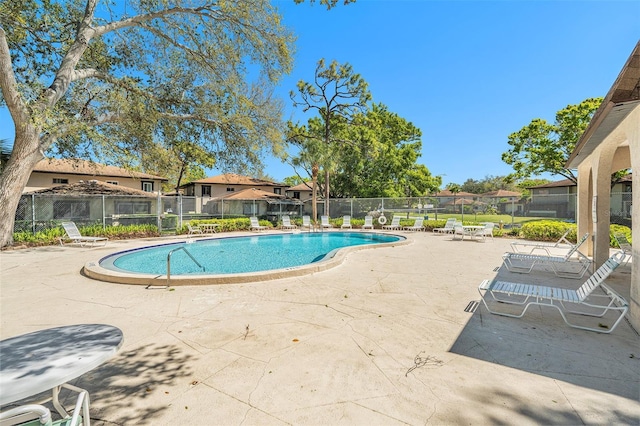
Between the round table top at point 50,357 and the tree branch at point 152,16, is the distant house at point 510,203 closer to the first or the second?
the tree branch at point 152,16

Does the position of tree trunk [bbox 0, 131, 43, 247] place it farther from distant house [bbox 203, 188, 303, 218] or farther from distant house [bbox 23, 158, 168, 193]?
distant house [bbox 203, 188, 303, 218]

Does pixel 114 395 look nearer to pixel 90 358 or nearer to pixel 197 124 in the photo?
pixel 90 358

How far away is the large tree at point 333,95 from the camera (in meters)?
25.4

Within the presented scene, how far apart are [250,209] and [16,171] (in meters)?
14.5

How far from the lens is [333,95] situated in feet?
87.2

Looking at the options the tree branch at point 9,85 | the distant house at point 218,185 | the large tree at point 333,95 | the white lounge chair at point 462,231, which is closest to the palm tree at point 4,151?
the tree branch at point 9,85

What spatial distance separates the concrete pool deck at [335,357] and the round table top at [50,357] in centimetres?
68

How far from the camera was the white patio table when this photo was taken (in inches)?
56.4

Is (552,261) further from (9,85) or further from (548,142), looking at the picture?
(548,142)

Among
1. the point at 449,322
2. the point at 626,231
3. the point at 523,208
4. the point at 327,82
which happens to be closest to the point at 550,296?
the point at 449,322

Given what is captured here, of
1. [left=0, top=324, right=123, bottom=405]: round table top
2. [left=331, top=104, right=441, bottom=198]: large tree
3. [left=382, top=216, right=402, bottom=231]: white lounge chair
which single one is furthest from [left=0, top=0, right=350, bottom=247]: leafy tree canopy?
[left=331, top=104, right=441, bottom=198]: large tree

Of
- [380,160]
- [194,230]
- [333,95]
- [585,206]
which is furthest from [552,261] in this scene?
[333,95]

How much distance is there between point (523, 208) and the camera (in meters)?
18.1

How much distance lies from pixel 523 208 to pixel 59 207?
25.0 meters
